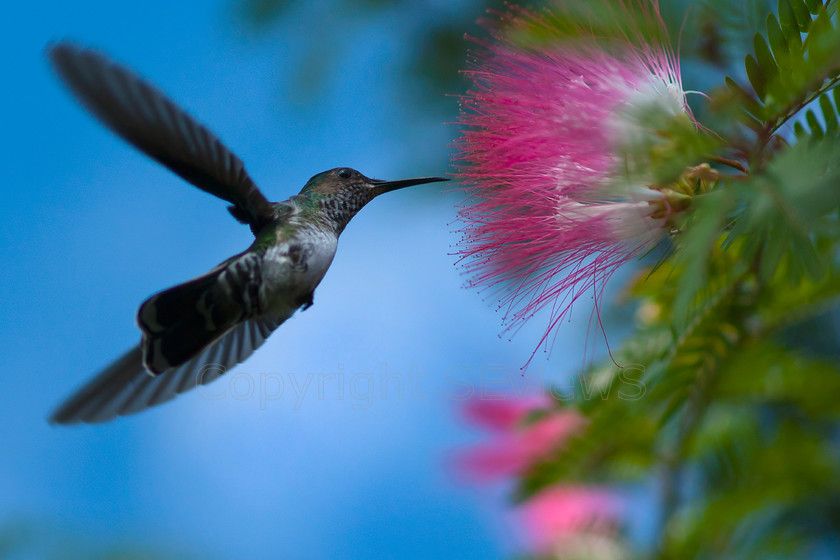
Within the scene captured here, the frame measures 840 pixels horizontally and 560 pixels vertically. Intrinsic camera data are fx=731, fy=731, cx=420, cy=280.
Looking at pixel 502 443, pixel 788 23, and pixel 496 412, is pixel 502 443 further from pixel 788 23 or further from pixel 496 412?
pixel 788 23

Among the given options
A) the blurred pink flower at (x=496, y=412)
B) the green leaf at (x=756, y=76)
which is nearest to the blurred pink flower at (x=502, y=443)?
the blurred pink flower at (x=496, y=412)

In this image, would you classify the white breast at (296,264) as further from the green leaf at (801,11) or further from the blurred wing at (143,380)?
the green leaf at (801,11)

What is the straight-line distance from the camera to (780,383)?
5.58ft

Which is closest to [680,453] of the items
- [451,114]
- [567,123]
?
[567,123]

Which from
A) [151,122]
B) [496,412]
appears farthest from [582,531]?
[151,122]

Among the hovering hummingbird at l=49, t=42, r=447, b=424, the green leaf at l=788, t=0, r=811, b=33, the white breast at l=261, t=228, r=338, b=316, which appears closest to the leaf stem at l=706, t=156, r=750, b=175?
the green leaf at l=788, t=0, r=811, b=33

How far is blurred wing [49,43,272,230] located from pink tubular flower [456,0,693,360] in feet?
1.52

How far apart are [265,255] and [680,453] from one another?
997 millimetres

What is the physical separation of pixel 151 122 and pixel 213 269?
0.30 metres

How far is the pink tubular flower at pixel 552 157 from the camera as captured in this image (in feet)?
4.15

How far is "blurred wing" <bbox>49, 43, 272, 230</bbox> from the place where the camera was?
4.08ft

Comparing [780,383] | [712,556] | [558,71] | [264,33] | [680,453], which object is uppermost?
[264,33]

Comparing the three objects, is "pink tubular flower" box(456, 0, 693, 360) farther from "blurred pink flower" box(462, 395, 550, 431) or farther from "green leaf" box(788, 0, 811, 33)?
"blurred pink flower" box(462, 395, 550, 431)

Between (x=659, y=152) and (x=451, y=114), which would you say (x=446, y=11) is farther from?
(x=659, y=152)
